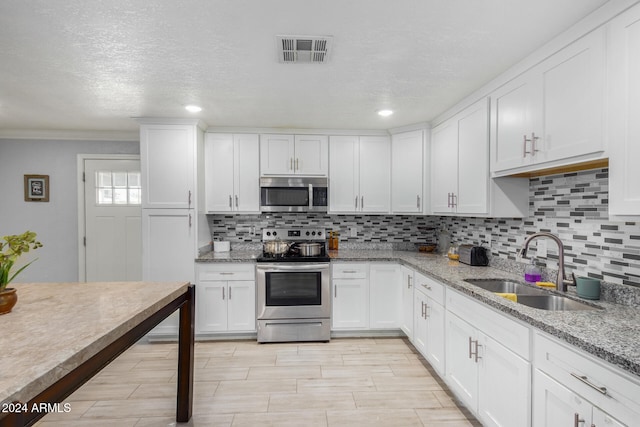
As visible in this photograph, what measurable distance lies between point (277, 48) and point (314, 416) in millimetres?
2332

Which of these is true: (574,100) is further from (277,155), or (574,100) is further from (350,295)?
(277,155)

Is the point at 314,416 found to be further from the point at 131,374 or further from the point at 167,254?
the point at 167,254

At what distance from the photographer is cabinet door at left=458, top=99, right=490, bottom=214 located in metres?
2.51

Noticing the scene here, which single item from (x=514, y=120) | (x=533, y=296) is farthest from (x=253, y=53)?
(x=533, y=296)

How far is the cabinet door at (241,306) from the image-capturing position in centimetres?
339

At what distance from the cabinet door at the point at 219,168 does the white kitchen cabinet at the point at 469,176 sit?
2259mm

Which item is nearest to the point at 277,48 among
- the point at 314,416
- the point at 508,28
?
the point at 508,28

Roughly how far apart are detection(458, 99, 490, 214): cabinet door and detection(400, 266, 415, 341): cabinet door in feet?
2.65

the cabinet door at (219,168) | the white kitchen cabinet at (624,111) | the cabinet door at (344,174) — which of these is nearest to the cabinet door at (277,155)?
the cabinet door at (219,168)

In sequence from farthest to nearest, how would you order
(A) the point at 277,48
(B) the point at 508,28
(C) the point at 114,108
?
(C) the point at 114,108 < (A) the point at 277,48 < (B) the point at 508,28

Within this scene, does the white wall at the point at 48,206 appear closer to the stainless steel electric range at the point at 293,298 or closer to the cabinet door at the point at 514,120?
the stainless steel electric range at the point at 293,298

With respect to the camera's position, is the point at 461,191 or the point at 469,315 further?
the point at 461,191

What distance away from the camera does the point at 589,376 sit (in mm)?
1188

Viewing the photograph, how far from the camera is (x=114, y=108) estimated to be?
3.00 m
